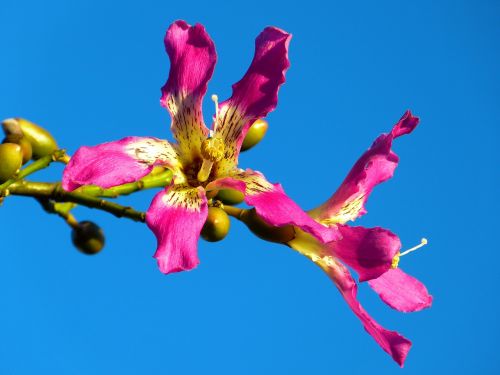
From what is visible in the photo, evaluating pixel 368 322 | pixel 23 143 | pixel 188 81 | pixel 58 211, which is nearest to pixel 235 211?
pixel 188 81

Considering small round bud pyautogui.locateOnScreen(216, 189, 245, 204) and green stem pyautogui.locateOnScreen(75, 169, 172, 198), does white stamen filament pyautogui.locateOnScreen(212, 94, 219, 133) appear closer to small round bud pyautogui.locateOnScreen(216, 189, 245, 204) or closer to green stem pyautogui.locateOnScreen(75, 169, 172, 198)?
small round bud pyautogui.locateOnScreen(216, 189, 245, 204)

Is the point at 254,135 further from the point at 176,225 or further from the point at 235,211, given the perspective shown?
the point at 176,225

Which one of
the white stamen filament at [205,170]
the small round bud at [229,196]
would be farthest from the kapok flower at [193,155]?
the small round bud at [229,196]

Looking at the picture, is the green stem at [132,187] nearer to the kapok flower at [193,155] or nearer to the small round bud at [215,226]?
the kapok flower at [193,155]

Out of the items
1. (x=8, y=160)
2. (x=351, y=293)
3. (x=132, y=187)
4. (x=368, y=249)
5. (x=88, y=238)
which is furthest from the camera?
(x=88, y=238)

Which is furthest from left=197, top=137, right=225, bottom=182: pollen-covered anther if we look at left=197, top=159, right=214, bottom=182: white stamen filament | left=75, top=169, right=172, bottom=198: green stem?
left=75, top=169, right=172, bottom=198: green stem
